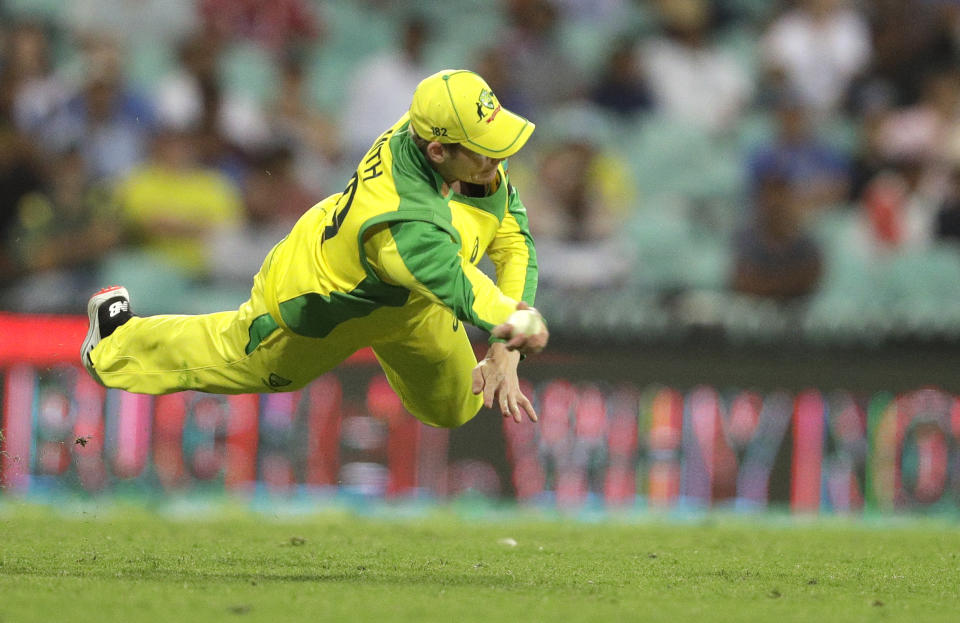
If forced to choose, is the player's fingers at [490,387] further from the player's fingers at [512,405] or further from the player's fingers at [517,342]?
the player's fingers at [517,342]

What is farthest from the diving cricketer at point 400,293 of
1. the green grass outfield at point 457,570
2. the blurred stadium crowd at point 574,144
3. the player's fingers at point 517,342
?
the blurred stadium crowd at point 574,144

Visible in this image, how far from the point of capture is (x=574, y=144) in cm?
1350

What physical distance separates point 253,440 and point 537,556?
451 cm

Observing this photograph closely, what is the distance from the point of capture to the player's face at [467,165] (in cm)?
616

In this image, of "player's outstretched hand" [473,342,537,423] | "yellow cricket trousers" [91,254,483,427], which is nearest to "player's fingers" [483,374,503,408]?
"player's outstretched hand" [473,342,537,423]

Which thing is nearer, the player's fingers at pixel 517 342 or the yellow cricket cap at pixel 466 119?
the player's fingers at pixel 517 342

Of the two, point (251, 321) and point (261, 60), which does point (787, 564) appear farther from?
point (261, 60)

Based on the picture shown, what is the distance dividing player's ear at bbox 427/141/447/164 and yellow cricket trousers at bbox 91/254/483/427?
0.78m

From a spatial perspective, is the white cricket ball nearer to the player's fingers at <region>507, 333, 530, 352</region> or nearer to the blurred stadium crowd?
the player's fingers at <region>507, 333, 530, 352</region>

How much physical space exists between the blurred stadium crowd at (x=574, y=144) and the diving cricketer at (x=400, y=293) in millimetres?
5090

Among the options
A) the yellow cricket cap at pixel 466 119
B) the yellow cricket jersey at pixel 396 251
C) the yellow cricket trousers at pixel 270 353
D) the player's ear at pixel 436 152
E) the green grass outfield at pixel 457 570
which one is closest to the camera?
the green grass outfield at pixel 457 570

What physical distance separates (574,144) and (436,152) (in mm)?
7478

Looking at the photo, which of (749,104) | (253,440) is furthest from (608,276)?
(253,440)

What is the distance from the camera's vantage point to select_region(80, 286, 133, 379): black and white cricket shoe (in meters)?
7.29
